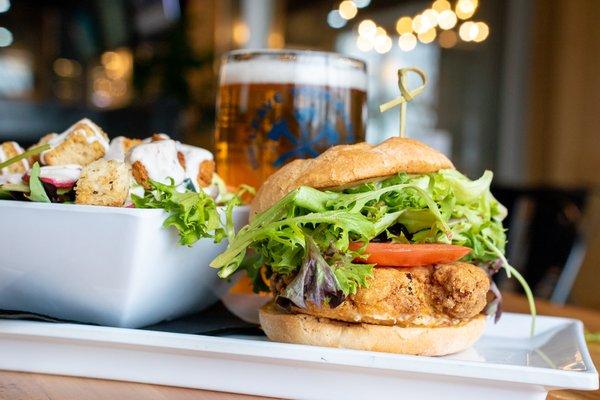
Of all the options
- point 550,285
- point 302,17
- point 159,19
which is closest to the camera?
point 550,285

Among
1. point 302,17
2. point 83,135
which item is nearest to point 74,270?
point 83,135

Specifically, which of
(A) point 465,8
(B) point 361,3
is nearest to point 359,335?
(A) point 465,8

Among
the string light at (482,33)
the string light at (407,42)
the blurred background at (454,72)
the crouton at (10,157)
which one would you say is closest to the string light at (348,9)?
the blurred background at (454,72)

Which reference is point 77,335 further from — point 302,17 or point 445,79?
point 302,17

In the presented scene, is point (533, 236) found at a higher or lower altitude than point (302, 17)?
lower

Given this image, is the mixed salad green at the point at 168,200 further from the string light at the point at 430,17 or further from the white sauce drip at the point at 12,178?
the string light at the point at 430,17

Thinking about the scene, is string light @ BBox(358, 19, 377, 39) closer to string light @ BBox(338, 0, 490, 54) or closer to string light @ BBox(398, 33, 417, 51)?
string light @ BBox(338, 0, 490, 54)

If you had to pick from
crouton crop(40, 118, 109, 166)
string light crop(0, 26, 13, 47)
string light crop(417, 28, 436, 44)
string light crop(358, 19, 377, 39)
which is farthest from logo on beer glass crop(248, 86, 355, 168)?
string light crop(0, 26, 13, 47)
